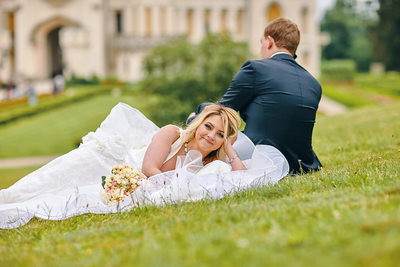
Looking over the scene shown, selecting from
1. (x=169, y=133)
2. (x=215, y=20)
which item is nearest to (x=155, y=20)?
(x=215, y=20)

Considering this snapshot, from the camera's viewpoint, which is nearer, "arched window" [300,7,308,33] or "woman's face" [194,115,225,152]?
"woman's face" [194,115,225,152]

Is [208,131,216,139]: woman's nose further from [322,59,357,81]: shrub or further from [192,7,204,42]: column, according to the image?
[322,59,357,81]: shrub

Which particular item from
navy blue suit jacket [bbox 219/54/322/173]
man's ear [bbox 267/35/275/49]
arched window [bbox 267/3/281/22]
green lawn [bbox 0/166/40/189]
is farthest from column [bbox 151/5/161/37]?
navy blue suit jacket [bbox 219/54/322/173]

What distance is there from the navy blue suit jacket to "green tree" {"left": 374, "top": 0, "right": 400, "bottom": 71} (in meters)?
25.6

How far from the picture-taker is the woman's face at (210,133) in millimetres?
4078

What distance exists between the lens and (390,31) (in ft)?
91.5

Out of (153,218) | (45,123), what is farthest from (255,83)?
(45,123)

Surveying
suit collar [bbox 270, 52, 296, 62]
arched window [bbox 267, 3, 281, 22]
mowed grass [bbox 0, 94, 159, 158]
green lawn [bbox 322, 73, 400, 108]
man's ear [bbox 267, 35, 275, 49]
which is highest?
arched window [bbox 267, 3, 281, 22]

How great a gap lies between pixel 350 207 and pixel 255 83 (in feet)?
6.13

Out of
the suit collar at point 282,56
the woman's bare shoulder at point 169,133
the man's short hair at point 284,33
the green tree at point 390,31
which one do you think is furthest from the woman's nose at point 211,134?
the green tree at point 390,31

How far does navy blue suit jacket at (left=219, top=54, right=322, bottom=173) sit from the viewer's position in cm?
425

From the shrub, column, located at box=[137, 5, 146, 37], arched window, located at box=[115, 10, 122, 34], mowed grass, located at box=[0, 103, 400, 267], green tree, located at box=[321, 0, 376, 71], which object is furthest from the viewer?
green tree, located at box=[321, 0, 376, 71]

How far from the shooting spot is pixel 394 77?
37.9 meters

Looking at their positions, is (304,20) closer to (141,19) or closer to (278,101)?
(141,19)
